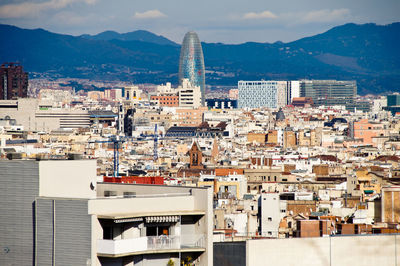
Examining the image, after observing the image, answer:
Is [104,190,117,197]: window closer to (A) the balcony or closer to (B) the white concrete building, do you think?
(A) the balcony

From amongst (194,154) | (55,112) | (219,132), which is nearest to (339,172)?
(194,154)

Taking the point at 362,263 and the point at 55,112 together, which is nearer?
the point at 362,263

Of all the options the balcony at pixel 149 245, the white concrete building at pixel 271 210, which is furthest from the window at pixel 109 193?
the white concrete building at pixel 271 210

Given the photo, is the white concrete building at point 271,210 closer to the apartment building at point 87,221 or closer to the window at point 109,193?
the window at point 109,193

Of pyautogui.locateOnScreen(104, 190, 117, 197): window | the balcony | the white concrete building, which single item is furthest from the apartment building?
the white concrete building

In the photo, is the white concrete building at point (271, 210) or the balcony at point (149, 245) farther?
the white concrete building at point (271, 210)

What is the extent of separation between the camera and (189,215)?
63.6ft

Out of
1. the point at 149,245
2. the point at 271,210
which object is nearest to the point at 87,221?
the point at 149,245

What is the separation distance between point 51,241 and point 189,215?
252 centimetres

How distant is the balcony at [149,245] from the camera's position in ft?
58.2

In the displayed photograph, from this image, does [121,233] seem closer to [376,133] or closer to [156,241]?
[156,241]

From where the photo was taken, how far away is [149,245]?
18.7m

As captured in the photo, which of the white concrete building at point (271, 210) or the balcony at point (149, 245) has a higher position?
the balcony at point (149, 245)

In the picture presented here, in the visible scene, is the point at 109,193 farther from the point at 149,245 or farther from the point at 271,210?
the point at 271,210
